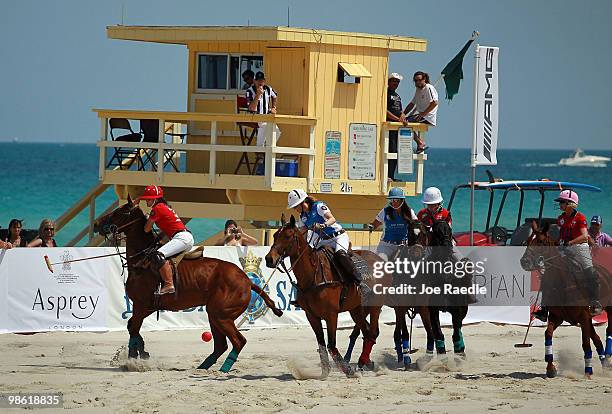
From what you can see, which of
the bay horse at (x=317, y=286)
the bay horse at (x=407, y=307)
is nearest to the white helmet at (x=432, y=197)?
the bay horse at (x=407, y=307)

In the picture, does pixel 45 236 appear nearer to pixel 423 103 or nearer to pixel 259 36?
pixel 259 36

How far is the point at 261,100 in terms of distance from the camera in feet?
81.5

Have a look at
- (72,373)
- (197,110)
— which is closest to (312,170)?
(197,110)

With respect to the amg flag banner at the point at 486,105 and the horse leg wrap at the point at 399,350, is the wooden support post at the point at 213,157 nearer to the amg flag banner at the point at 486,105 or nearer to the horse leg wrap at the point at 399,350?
the amg flag banner at the point at 486,105

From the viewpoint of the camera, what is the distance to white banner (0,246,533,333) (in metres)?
20.6

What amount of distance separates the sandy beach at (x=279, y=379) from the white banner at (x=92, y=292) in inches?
10.8

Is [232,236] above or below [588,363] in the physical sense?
above

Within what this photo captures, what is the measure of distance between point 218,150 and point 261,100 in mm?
1209

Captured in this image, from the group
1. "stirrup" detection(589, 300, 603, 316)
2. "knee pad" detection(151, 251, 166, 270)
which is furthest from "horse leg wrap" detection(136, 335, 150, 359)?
"stirrup" detection(589, 300, 603, 316)

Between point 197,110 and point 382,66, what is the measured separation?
369 centimetres

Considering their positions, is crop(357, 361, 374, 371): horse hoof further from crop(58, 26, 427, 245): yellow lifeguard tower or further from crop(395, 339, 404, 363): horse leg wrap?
crop(58, 26, 427, 245): yellow lifeguard tower

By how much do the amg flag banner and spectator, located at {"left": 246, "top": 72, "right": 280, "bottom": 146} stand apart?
12.1ft

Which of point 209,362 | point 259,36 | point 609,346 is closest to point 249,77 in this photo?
point 259,36

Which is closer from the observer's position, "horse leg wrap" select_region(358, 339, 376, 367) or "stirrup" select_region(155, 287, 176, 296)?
"stirrup" select_region(155, 287, 176, 296)
